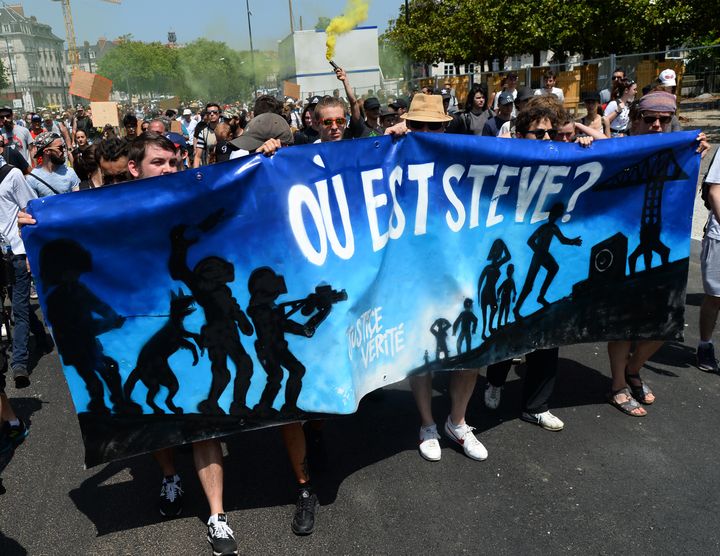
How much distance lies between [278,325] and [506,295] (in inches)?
55.8

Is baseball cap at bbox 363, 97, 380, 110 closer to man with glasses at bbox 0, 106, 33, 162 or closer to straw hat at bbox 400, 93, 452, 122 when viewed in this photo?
straw hat at bbox 400, 93, 452, 122

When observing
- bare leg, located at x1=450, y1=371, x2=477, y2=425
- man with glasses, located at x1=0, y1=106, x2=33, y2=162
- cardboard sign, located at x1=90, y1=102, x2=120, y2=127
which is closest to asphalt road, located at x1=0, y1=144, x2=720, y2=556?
bare leg, located at x1=450, y1=371, x2=477, y2=425

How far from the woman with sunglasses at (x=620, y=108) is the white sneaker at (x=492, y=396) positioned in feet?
22.9

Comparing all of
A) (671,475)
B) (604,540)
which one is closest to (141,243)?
(604,540)

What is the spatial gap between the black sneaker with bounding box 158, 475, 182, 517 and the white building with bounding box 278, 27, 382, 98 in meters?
46.4

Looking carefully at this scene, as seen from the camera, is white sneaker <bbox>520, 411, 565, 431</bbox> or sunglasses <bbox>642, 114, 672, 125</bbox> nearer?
white sneaker <bbox>520, 411, 565, 431</bbox>

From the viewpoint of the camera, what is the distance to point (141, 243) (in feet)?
9.87

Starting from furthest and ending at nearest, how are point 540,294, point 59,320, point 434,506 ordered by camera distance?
1. point 540,294
2. point 434,506
3. point 59,320

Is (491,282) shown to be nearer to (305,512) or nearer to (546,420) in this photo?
(546,420)

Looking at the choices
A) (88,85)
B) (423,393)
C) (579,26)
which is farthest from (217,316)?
(579,26)

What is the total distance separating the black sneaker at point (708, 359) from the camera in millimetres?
4840

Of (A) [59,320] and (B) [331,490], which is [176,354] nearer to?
(A) [59,320]

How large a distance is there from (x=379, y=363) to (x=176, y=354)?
3.47 ft

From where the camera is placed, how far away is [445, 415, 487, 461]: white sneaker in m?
3.85
